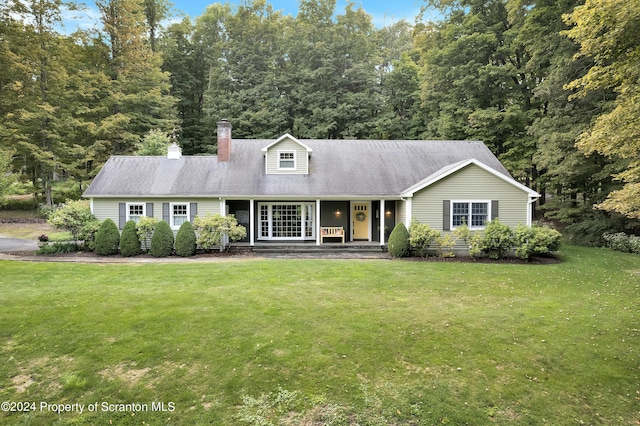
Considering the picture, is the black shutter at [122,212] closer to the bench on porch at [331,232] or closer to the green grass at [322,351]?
the green grass at [322,351]

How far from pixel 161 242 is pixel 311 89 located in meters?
21.4

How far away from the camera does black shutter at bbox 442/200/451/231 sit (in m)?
13.9

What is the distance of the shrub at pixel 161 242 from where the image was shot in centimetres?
1324

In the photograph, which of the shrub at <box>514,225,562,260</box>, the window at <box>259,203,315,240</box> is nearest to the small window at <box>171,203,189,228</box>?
the window at <box>259,203,315,240</box>

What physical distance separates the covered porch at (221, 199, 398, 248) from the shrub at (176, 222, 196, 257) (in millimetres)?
2892

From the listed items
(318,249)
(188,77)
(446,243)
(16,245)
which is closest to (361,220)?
(318,249)

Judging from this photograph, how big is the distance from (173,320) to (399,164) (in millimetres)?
13742

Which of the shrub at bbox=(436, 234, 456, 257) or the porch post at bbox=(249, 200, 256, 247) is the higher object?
the porch post at bbox=(249, 200, 256, 247)

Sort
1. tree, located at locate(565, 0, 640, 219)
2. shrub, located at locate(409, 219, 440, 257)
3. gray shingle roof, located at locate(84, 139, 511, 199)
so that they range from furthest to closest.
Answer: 1. gray shingle roof, located at locate(84, 139, 511, 199)
2. shrub, located at locate(409, 219, 440, 257)
3. tree, located at locate(565, 0, 640, 219)

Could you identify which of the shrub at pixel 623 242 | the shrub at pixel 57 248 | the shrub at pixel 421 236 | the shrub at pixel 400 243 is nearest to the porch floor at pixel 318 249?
the shrub at pixel 400 243

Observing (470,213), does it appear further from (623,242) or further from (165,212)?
(165,212)

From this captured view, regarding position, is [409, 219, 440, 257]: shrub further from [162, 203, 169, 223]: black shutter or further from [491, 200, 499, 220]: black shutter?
[162, 203, 169, 223]: black shutter

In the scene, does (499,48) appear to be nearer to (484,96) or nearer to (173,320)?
(484,96)

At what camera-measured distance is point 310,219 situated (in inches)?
656
